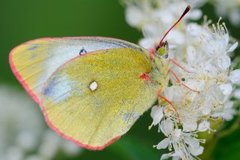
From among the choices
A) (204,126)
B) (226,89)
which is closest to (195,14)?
(226,89)

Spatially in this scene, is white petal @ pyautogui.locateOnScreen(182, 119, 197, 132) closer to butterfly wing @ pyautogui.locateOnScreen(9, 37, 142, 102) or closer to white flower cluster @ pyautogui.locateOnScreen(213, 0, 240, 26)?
butterfly wing @ pyautogui.locateOnScreen(9, 37, 142, 102)

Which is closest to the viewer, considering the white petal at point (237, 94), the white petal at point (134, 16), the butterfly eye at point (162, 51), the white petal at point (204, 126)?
the white petal at point (204, 126)

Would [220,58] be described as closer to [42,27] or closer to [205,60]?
[205,60]

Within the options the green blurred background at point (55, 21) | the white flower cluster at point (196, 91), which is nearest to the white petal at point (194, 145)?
the white flower cluster at point (196, 91)

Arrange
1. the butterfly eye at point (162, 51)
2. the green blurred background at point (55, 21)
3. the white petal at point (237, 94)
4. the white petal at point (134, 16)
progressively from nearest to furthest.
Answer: the white petal at point (237, 94)
the butterfly eye at point (162, 51)
the white petal at point (134, 16)
the green blurred background at point (55, 21)

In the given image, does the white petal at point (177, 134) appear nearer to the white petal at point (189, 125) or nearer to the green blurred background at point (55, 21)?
the white petal at point (189, 125)

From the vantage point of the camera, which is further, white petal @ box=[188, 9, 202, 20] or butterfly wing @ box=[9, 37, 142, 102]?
white petal @ box=[188, 9, 202, 20]

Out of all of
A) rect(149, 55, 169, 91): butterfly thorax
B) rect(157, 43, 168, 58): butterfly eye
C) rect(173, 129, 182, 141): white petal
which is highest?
rect(157, 43, 168, 58): butterfly eye

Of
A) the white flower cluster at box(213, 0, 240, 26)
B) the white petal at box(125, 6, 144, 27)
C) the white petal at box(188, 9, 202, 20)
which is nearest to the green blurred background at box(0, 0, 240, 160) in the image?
the white flower cluster at box(213, 0, 240, 26)

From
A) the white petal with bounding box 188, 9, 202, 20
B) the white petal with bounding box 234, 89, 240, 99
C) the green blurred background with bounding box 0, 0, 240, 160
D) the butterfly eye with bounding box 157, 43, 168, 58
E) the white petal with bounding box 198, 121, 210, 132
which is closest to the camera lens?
the white petal with bounding box 198, 121, 210, 132
